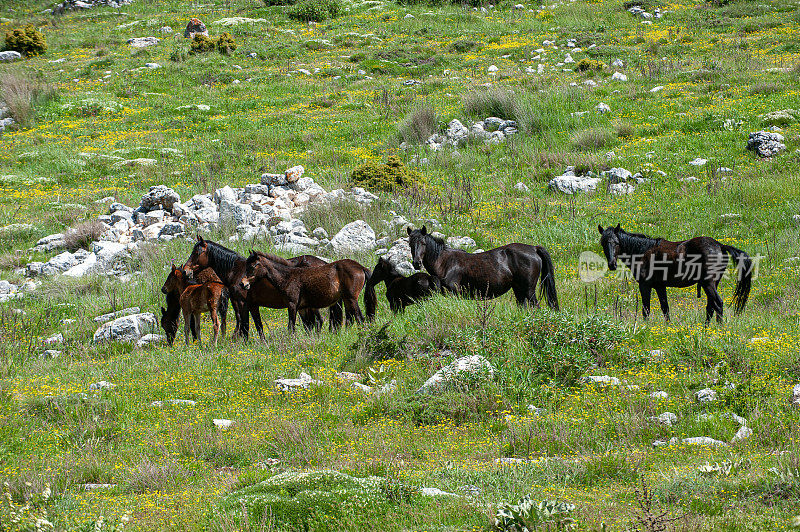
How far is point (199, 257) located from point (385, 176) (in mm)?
7168

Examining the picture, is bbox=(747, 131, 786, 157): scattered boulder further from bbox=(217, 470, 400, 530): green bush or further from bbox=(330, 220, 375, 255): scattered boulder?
bbox=(217, 470, 400, 530): green bush

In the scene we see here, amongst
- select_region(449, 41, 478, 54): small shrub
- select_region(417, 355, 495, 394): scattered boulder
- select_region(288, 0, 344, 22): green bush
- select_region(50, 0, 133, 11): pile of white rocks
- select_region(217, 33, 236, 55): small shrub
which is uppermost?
select_region(50, 0, 133, 11): pile of white rocks

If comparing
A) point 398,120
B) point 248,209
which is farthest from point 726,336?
point 398,120

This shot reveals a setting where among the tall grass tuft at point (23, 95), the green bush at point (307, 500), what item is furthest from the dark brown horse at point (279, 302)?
the tall grass tuft at point (23, 95)

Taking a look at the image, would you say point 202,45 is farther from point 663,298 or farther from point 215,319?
point 663,298

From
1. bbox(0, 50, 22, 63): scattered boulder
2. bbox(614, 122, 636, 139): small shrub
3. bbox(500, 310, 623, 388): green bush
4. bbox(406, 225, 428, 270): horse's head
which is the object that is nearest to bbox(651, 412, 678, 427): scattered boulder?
bbox(500, 310, 623, 388): green bush

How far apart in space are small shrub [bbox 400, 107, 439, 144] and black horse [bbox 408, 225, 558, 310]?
1093 centimetres

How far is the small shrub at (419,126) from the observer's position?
73.0 feet

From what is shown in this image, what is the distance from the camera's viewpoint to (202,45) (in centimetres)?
3541

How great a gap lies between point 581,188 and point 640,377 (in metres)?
10.6

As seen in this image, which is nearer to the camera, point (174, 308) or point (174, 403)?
point (174, 403)

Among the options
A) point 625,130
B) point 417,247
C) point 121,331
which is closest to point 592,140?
point 625,130

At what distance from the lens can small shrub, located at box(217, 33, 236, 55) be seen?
35625 millimetres

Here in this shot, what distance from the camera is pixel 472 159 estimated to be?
67.1 ft
